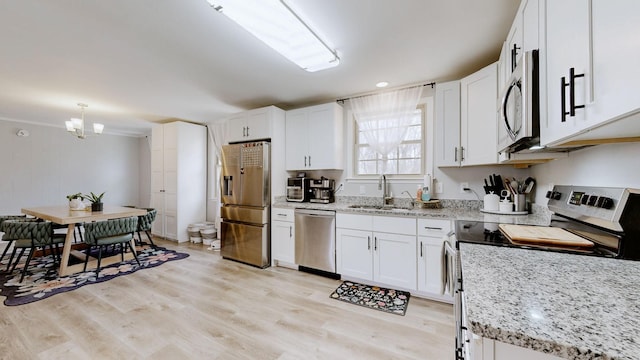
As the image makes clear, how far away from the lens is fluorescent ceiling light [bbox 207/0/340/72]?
152 centimetres

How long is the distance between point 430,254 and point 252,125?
284cm

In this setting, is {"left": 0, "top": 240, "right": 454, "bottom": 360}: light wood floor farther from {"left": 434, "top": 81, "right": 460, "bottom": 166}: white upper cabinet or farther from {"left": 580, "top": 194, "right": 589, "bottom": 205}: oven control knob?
{"left": 434, "top": 81, "right": 460, "bottom": 166}: white upper cabinet

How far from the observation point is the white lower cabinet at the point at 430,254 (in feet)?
7.84

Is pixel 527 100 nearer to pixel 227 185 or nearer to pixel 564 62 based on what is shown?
pixel 564 62

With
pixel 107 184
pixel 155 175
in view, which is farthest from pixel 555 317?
pixel 107 184

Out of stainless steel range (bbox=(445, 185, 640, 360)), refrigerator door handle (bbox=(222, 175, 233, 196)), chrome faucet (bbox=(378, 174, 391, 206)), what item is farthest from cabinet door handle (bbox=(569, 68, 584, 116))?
refrigerator door handle (bbox=(222, 175, 233, 196))

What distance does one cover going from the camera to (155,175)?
5137mm

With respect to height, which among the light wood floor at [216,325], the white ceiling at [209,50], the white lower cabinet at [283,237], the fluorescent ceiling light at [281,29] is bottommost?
the light wood floor at [216,325]

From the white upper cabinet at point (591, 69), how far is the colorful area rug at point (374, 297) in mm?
→ 1890

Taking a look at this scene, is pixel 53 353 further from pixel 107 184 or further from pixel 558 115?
pixel 107 184

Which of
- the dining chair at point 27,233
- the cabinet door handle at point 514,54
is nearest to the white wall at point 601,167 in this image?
the cabinet door handle at point 514,54

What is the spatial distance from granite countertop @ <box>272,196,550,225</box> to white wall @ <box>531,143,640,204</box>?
0.33m

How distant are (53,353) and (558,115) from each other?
322 centimetres

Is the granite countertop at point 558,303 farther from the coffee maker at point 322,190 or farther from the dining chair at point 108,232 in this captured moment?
the dining chair at point 108,232
